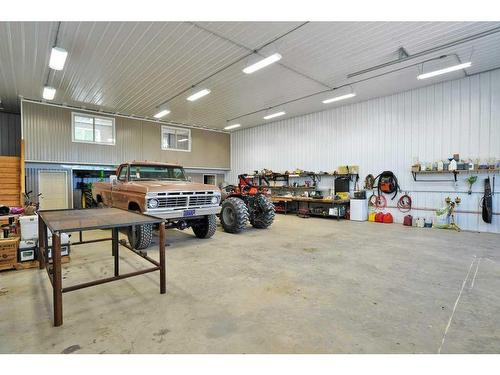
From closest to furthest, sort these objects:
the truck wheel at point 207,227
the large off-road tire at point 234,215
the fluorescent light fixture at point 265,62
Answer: the fluorescent light fixture at point 265,62 < the truck wheel at point 207,227 < the large off-road tire at point 234,215

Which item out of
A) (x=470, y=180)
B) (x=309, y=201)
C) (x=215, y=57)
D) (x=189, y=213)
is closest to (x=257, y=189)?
(x=189, y=213)

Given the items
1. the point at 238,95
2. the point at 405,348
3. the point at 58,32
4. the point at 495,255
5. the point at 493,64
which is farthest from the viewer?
the point at 238,95

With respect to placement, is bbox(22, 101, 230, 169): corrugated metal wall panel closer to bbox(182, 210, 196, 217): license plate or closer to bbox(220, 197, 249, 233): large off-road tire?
bbox(220, 197, 249, 233): large off-road tire

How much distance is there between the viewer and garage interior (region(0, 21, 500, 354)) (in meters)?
2.44

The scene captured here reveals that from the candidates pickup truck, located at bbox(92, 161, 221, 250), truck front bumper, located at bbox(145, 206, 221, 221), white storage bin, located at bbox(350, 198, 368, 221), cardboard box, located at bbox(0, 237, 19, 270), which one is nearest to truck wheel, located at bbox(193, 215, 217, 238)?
pickup truck, located at bbox(92, 161, 221, 250)

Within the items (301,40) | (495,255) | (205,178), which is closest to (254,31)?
(301,40)

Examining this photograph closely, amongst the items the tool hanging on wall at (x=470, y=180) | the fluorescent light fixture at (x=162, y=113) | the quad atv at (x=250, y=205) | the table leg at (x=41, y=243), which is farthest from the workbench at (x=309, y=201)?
the table leg at (x=41, y=243)

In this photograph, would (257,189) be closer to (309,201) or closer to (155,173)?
(155,173)

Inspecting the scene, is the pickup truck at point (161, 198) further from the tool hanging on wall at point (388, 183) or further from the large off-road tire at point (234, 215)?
the tool hanging on wall at point (388, 183)

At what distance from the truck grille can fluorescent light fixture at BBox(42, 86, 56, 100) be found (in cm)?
627

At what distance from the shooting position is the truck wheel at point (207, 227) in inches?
232

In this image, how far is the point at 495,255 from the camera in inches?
187

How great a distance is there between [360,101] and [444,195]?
4304mm

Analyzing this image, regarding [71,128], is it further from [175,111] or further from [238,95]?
[238,95]
